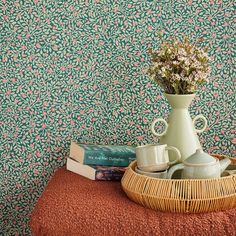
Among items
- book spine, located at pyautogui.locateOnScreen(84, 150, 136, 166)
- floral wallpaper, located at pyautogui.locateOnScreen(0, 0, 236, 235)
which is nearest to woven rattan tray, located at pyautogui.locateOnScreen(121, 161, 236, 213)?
book spine, located at pyautogui.locateOnScreen(84, 150, 136, 166)

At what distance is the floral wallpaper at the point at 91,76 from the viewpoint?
193 centimetres

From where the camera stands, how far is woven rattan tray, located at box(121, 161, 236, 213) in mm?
1442

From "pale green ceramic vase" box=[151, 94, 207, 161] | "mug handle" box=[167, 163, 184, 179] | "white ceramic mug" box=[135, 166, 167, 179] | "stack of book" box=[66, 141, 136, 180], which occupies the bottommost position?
"stack of book" box=[66, 141, 136, 180]

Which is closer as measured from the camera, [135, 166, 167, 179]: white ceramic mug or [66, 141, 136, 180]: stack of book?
[135, 166, 167, 179]: white ceramic mug

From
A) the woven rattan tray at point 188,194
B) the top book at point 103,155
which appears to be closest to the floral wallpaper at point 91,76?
the top book at point 103,155

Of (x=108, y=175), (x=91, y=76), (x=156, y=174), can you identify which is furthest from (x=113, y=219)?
(x=91, y=76)

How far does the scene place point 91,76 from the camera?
196 centimetres

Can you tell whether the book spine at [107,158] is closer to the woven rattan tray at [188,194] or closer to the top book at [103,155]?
the top book at [103,155]

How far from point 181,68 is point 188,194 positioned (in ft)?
1.40

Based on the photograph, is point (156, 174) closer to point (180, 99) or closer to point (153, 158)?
point (153, 158)

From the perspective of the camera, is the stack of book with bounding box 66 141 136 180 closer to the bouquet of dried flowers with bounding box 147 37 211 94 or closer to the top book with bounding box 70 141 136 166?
the top book with bounding box 70 141 136 166

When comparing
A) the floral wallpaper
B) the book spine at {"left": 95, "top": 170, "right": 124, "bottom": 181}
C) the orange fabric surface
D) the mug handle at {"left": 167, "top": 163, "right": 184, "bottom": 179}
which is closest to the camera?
the orange fabric surface

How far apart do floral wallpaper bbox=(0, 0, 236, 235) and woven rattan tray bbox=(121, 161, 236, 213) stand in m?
0.52

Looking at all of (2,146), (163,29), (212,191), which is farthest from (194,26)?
(2,146)
